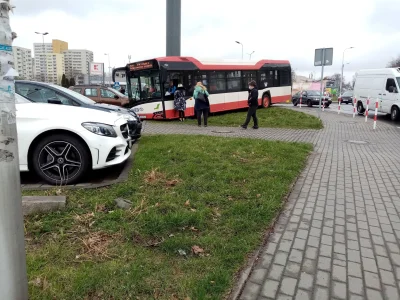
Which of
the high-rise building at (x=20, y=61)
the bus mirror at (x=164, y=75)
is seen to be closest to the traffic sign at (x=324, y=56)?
the bus mirror at (x=164, y=75)

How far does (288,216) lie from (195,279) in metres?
1.86

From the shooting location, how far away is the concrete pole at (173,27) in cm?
1817

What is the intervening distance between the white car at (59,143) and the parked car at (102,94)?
12.4m

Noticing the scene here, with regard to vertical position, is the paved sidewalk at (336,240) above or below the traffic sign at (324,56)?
below

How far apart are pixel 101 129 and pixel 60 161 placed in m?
0.76

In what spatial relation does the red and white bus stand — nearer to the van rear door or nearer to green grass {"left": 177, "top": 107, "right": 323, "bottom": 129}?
green grass {"left": 177, "top": 107, "right": 323, "bottom": 129}

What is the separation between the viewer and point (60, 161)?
5.05m

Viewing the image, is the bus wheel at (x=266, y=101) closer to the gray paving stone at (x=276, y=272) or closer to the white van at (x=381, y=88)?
the white van at (x=381, y=88)

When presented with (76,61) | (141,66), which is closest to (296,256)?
(141,66)

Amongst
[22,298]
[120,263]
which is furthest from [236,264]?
[22,298]

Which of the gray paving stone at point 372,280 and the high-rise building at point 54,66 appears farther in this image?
the high-rise building at point 54,66

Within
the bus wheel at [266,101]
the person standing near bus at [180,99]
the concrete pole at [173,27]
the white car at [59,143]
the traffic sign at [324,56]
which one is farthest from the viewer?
the bus wheel at [266,101]

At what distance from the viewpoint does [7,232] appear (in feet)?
6.63

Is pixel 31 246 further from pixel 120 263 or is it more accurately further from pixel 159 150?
pixel 159 150
